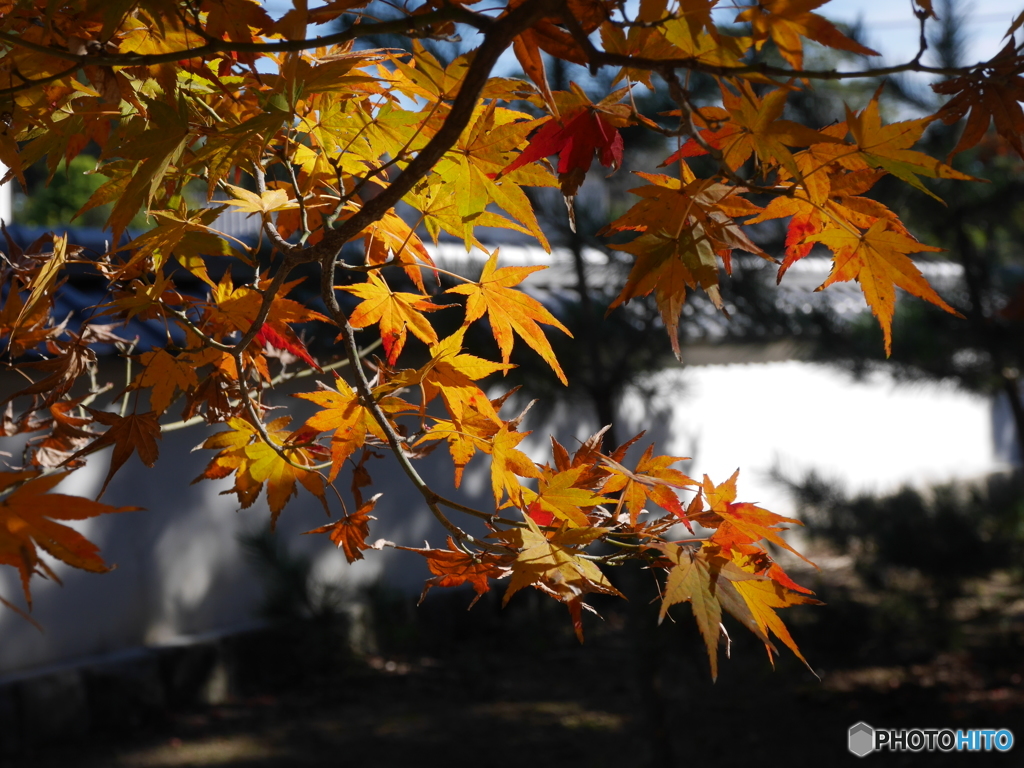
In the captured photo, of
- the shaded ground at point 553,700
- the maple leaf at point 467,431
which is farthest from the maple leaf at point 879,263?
the shaded ground at point 553,700

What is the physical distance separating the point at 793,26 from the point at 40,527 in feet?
1.87

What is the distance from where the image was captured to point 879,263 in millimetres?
733

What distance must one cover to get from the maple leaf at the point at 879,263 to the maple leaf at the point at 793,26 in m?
0.21

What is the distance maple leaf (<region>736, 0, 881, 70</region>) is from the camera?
1.73ft

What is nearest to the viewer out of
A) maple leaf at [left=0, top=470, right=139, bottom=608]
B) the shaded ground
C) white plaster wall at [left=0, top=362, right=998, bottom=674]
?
maple leaf at [left=0, top=470, right=139, bottom=608]

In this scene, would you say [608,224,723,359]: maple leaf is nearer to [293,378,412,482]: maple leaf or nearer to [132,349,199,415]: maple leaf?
[293,378,412,482]: maple leaf

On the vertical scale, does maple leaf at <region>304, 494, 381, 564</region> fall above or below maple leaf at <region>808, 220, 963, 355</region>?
below

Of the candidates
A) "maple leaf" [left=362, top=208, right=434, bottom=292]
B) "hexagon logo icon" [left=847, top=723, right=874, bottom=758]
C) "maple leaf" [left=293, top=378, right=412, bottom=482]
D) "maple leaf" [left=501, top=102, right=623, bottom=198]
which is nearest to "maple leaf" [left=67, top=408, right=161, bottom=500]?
"maple leaf" [left=293, top=378, right=412, bottom=482]

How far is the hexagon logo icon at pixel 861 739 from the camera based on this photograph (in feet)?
9.36

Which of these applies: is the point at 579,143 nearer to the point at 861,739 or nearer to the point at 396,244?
the point at 396,244

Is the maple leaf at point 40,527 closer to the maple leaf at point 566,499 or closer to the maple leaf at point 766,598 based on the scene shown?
the maple leaf at point 566,499

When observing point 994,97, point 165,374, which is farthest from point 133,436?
point 994,97

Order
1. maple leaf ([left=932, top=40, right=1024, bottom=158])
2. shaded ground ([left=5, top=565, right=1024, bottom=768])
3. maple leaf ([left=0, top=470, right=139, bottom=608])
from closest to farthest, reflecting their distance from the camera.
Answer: maple leaf ([left=0, top=470, right=139, bottom=608]) → maple leaf ([left=932, top=40, right=1024, bottom=158]) → shaded ground ([left=5, top=565, right=1024, bottom=768])

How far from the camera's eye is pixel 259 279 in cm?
88
